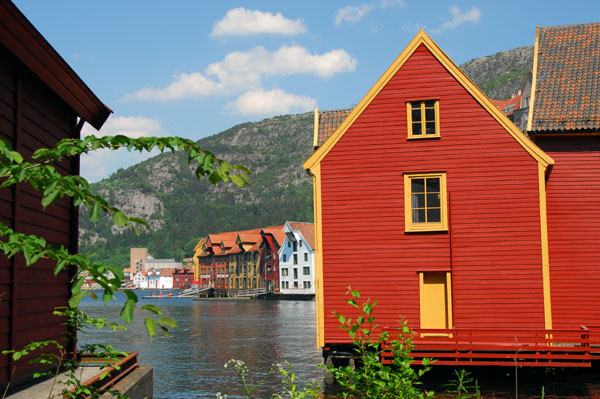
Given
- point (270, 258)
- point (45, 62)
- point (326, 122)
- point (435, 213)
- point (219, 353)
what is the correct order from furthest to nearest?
point (270, 258) → point (219, 353) → point (326, 122) → point (435, 213) → point (45, 62)

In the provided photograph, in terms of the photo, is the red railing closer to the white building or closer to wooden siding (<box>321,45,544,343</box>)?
wooden siding (<box>321,45,544,343</box>)

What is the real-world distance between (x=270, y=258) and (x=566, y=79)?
361 feet

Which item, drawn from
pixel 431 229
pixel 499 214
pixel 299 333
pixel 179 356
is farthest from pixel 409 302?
pixel 299 333

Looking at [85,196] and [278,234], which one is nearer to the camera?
[85,196]

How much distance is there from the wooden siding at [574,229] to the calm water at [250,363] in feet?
7.49

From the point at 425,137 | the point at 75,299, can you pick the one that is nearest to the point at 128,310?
the point at 75,299

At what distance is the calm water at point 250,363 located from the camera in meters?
Result: 20.5

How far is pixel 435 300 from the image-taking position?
21.9 metres

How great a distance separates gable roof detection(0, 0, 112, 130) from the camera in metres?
10.1

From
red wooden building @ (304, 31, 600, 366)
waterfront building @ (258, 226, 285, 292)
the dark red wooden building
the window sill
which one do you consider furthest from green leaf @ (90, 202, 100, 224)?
waterfront building @ (258, 226, 285, 292)

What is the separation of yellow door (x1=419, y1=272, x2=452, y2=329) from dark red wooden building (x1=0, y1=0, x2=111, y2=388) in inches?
467

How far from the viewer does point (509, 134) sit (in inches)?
869

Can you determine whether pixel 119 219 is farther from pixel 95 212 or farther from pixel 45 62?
pixel 45 62

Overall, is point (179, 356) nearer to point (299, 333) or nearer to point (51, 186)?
point (299, 333)
